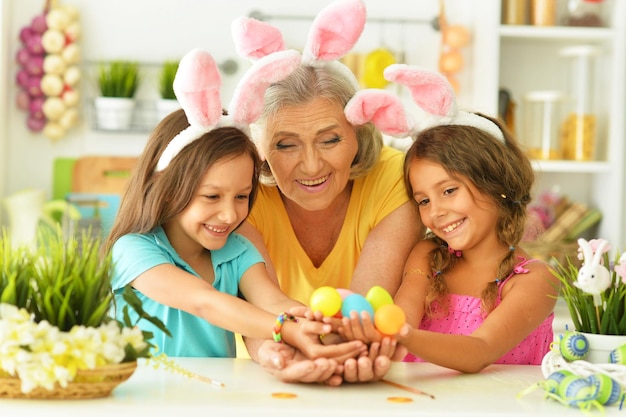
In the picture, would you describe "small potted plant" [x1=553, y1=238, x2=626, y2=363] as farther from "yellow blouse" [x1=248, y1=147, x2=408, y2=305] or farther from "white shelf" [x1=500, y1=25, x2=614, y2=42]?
"white shelf" [x1=500, y1=25, x2=614, y2=42]

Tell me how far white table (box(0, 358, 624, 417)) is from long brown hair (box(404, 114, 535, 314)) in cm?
43

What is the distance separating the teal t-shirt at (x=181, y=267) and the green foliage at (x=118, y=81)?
1879 millimetres

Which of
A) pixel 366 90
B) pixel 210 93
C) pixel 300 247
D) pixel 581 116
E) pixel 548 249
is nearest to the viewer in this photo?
pixel 210 93

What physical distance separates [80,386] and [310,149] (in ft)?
3.01

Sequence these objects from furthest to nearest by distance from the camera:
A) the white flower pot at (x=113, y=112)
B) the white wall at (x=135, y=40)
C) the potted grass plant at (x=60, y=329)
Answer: the white wall at (x=135, y=40)
the white flower pot at (x=113, y=112)
the potted grass plant at (x=60, y=329)

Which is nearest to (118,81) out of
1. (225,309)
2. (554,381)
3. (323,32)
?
(323,32)

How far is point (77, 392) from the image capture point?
123 centimetres

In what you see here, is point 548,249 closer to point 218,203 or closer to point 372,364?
point 218,203

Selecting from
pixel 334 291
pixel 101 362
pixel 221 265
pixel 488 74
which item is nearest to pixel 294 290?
pixel 221 265

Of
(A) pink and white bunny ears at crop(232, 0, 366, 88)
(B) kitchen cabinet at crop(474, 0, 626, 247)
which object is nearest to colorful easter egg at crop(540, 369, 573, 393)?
(A) pink and white bunny ears at crop(232, 0, 366, 88)

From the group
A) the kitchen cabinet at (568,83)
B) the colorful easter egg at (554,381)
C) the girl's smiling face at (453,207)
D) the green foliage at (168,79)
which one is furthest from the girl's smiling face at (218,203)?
the green foliage at (168,79)

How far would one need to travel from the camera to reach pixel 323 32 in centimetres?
197

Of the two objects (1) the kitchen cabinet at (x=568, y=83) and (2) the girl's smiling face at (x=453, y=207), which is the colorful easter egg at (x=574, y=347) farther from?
(1) the kitchen cabinet at (x=568, y=83)

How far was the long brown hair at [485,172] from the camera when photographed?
1908 mm
